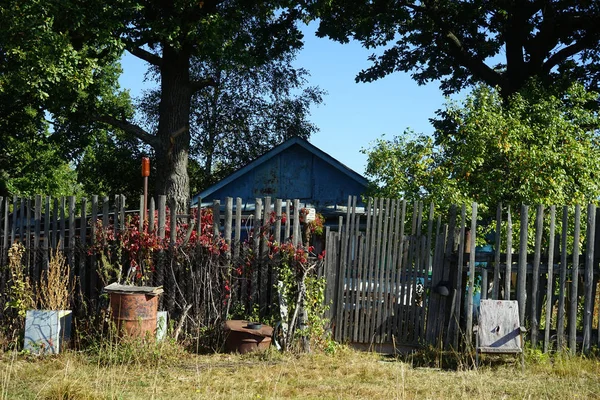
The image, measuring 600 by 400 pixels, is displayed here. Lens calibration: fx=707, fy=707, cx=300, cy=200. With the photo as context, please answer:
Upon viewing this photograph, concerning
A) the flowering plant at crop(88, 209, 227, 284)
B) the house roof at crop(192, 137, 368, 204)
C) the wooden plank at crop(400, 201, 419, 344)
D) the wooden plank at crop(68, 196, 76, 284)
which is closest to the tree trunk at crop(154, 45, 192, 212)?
the house roof at crop(192, 137, 368, 204)

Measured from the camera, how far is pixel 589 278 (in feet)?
29.8

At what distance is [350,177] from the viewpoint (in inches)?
826

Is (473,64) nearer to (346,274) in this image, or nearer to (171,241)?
(346,274)

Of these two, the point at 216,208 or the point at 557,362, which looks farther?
the point at 216,208

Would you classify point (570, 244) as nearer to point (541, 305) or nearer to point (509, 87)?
point (541, 305)

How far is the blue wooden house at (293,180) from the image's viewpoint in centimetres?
2133

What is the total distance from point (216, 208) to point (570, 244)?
663 centimetres

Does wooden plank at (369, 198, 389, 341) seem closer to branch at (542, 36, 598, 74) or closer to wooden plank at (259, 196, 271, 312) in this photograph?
wooden plank at (259, 196, 271, 312)

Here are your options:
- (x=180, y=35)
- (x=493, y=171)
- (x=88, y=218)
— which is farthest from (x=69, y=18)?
(x=493, y=171)

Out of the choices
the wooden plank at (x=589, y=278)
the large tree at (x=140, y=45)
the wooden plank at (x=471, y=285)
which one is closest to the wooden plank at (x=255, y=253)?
the wooden plank at (x=471, y=285)

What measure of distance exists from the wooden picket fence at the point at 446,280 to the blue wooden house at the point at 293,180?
35.8 feet

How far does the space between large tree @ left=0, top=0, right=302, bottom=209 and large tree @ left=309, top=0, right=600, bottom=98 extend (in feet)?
7.32

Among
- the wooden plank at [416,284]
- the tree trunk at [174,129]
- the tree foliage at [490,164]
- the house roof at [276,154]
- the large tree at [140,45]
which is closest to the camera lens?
the wooden plank at [416,284]

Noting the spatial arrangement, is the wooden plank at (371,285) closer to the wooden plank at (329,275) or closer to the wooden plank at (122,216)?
the wooden plank at (329,275)
